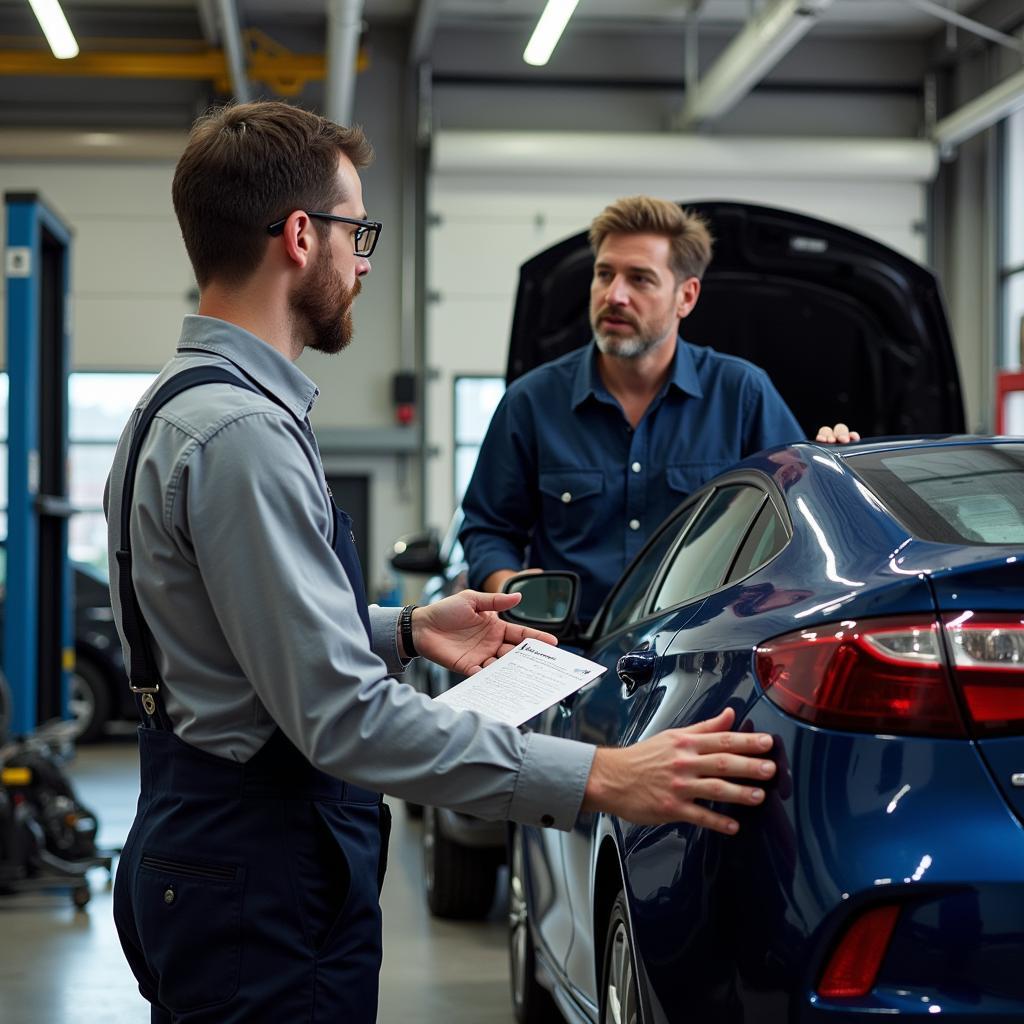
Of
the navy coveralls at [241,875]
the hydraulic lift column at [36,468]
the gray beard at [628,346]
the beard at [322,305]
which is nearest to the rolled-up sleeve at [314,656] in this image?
the navy coveralls at [241,875]

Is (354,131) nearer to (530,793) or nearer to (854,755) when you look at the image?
(530,793)

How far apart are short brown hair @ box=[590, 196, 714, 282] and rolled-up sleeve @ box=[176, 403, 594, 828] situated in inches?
94.5

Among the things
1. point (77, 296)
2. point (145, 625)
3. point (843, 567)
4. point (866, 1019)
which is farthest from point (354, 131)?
point (77, 296)

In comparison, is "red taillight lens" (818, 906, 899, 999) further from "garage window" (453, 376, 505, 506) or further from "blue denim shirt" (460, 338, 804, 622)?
"garage window" (453, 376, 505, 506)

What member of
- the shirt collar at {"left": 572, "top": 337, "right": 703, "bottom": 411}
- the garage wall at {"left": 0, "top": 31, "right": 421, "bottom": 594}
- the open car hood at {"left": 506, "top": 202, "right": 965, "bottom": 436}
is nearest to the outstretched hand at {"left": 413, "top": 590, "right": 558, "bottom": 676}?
the shirt collar at {"left": 572, "top": 337, "right": 703, "bottom": 411}

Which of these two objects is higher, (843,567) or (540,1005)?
(843,567)

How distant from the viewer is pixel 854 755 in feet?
5.34

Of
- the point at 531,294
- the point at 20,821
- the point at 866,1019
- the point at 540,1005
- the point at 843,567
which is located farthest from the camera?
the point at 20,821

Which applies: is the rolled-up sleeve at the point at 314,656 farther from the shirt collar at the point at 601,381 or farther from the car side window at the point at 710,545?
the shirt collar at the point at 601,381

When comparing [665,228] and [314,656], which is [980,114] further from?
[314,656]

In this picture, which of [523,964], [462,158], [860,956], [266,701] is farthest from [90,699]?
[860,956]

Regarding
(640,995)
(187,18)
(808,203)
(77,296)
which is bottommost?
(640,995)

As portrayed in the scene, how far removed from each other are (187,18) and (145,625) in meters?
12.0

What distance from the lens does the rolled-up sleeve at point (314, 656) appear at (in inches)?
60.4
